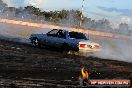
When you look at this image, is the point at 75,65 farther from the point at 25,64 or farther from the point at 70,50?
the point at 70,50

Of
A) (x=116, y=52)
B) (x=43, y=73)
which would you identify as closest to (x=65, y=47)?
(x=116, y=52)

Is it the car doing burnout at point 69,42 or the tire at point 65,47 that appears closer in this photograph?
the car doing burnout at point 69,42

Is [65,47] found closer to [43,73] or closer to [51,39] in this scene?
[51,39]

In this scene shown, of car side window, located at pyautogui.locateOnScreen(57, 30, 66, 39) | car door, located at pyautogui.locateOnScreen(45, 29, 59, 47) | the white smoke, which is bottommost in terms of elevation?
the white smoke

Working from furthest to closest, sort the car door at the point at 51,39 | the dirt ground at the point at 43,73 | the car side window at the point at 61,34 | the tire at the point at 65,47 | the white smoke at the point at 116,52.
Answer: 1. the white smoke at the point at 116,52
2. the car door at the point at 51,39
3. the car side window at the point at 61,34
4. the tire at the point at 65,47
5. the dirt ground at the point at 43,73

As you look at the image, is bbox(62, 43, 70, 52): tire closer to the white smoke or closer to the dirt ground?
the white smoke

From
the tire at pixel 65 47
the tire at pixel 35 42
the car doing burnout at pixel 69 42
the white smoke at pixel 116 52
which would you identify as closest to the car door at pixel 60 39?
the car doing burnout at pixel 69 42

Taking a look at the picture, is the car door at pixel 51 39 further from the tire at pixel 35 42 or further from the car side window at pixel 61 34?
the tire at pixel 35 42

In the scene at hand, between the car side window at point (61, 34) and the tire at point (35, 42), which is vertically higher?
the car side window at point (61, 34)

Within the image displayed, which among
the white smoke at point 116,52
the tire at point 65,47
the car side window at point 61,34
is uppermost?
the car side window at point 61,34

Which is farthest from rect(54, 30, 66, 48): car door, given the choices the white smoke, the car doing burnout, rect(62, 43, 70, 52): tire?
the white smoke

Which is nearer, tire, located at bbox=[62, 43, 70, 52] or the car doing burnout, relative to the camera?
the car doing burnout

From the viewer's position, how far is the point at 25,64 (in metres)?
15.8

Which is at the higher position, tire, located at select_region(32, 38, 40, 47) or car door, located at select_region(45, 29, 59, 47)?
car door, located at select_region(45, 29, 59, 47)
